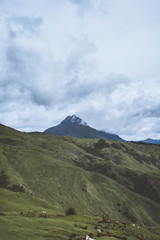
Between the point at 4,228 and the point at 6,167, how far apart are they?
598 feet

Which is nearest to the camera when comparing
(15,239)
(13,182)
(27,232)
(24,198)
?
(15,239)

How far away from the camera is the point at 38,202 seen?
86125mm

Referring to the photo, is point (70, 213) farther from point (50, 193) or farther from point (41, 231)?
point (50, 193)

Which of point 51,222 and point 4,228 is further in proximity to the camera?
point 51,222

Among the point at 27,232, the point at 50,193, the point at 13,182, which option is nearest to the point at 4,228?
the point at 27,232

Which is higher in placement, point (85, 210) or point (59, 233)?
point (59, 233)

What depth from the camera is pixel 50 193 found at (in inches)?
7692

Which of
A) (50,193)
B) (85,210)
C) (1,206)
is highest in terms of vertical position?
(1,206)

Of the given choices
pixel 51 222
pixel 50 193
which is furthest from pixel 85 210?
pixel 51 222

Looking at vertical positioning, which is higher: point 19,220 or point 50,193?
point 19,220

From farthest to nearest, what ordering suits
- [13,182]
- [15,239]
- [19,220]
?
[13,182] → [19,220] → [15,239]

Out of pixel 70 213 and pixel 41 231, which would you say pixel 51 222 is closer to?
pixel 41 231

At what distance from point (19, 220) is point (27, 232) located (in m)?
8.44

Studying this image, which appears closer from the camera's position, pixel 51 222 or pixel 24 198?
pixel 51 222
